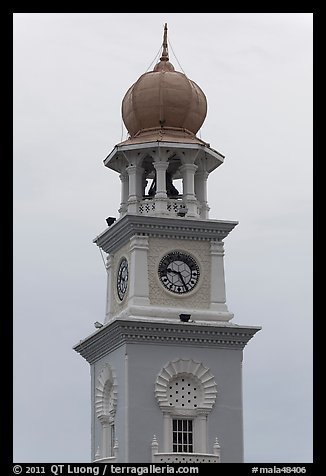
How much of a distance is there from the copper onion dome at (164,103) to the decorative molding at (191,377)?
7.51 meters

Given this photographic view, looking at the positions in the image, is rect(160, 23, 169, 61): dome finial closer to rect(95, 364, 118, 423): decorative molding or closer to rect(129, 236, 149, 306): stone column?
rect(129, 236, 149, 306): stone column

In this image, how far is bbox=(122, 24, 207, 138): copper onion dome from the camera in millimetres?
46406

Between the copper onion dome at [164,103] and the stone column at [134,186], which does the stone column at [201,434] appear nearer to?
the stone column at [134,186]

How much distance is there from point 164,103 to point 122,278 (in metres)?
5.54

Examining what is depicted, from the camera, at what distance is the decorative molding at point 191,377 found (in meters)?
43.5

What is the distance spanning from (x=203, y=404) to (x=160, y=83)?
32.8ft

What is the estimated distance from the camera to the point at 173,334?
4409cm

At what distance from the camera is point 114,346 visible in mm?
44594

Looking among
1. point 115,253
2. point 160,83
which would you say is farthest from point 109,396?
point 160,83

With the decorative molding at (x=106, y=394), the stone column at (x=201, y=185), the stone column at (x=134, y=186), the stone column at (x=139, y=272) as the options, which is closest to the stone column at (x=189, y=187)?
the stone column at (x=201, y=185)

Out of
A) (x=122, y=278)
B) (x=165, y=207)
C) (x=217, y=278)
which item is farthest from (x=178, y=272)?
(x=165, y=207)

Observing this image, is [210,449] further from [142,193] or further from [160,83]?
[160,83]

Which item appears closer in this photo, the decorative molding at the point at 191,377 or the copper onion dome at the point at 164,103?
the decorative molding at the point at 191,377

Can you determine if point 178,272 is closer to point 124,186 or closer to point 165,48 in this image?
point 124,186
